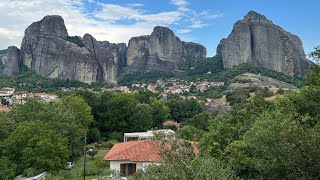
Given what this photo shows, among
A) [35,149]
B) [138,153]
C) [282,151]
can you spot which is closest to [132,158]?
[138,153]

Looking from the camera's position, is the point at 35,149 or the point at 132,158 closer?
the point at 132,158

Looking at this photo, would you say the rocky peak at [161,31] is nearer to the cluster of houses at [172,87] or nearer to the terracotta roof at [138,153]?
the cluster of houses at [172,87]

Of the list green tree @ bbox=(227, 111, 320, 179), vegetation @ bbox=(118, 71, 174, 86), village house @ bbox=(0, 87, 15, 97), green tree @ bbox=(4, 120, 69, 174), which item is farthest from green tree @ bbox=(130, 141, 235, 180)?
vegetation @ bbox=(118, 71, 174, 86)

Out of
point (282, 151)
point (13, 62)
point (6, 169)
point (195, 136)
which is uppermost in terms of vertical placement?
point (13, 62)

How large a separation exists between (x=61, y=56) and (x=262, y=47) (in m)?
66.6

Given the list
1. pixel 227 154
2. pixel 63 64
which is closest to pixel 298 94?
pixel 227 154

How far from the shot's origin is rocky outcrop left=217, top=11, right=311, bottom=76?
12225 centimetres

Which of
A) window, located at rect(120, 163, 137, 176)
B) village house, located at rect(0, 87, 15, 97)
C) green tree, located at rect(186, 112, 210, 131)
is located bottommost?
window, located at rect(120, 163, 137, 176)

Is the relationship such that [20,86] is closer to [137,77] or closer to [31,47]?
[31,47]

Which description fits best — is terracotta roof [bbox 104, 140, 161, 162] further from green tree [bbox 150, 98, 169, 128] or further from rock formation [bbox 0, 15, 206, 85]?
rock formation [bbox 0, 15, 206, 85]

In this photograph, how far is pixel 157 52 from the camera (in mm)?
154000

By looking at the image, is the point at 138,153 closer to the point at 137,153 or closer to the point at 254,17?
the point at 137,153

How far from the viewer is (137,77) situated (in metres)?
153

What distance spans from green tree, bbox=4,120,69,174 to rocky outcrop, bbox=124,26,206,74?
121451mm
